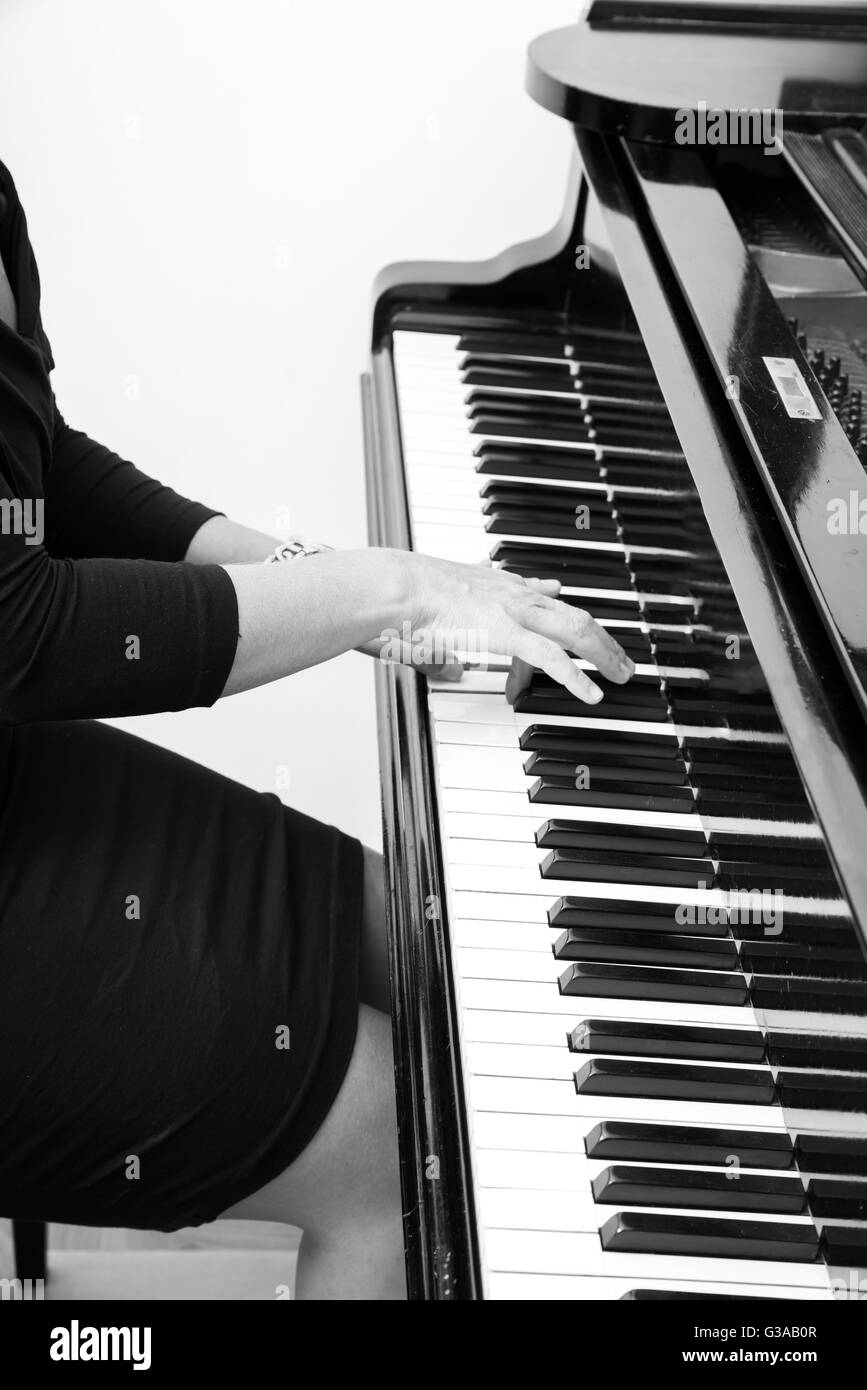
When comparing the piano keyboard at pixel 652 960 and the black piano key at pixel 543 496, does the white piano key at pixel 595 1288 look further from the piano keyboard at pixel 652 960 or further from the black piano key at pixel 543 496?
the black piano key at pixel 543 496

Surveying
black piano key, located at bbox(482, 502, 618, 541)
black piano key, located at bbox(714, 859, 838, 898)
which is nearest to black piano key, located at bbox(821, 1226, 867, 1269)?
black piano key, located at bbox(714, 859, 838, 898)

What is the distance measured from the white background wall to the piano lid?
651 millimetres

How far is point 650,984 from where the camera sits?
1.12 metres

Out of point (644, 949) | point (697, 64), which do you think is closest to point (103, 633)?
point (644, 949)

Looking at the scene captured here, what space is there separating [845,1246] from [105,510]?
119 cm

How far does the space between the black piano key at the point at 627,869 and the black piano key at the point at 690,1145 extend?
240 millimetres

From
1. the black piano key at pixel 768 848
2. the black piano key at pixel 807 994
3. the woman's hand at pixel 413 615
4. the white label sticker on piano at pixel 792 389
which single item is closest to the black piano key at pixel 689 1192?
the black piano key at pixel 807 994

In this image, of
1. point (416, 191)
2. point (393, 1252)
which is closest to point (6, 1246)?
point (393, 1252)

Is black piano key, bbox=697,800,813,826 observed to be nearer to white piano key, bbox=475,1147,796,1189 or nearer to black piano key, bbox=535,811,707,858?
black piano key, bbox=535,811,707,858

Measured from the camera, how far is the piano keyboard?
96 centimetres

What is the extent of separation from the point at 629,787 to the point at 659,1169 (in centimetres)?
39

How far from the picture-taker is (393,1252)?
1.41 metres

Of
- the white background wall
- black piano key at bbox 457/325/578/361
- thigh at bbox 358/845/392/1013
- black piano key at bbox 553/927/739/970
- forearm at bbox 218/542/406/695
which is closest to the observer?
black piano key at bbox 553/927/739/970

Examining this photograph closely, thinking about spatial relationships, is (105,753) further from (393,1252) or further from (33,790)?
(393,1252)
